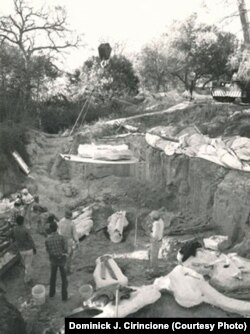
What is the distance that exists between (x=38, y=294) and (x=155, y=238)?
2.39 meters

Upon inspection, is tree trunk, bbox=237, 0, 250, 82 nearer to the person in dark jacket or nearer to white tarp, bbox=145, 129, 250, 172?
white tarp, bbox=145, 129, 250, 172

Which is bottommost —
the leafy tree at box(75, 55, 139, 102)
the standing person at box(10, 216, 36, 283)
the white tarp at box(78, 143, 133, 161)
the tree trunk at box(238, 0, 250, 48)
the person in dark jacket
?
the person in dark jacket

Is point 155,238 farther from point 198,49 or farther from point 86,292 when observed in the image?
point 198,49

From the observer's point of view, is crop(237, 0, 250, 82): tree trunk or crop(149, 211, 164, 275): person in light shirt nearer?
crop(149, 211, 164, 275): person in light shirt

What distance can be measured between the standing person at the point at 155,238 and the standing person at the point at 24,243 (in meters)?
2.28

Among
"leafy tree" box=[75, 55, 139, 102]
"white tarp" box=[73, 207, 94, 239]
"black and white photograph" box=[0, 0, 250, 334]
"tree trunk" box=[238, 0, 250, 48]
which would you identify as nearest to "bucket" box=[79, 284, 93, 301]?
"black and white photograph" box=[0, 0, 250, 334]

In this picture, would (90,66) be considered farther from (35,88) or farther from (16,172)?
A: (16,172)

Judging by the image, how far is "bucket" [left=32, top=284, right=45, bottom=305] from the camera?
750 cm

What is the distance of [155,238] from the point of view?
8.47m

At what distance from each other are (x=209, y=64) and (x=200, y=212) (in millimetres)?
14566

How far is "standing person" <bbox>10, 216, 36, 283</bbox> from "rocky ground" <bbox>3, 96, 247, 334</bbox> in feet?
1.10

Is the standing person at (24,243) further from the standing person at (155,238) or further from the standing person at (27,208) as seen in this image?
the standing person at (27,208)

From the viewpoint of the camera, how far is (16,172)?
13.9 m

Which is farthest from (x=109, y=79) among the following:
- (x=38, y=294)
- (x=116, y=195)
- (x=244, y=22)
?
(x=38, y=294)
